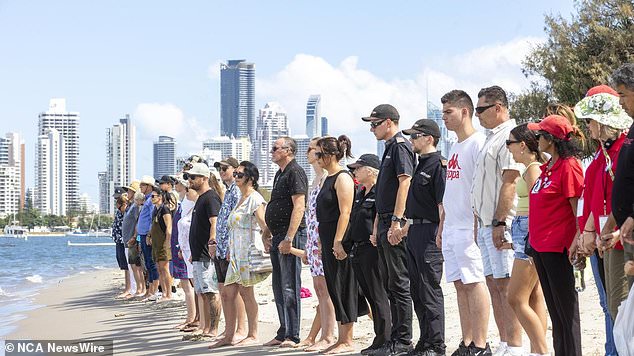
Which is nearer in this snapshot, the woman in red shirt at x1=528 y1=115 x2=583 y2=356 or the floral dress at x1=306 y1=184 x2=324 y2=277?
the woman in red shirt at x1=528 y1=115 x2=583 y2=356

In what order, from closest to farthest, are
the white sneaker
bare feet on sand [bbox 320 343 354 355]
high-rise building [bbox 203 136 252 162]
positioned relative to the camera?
the white sneaker < bare feet on sand [bbox 320 343 354 355] < high-rise building [bbox 203 136 252 162]

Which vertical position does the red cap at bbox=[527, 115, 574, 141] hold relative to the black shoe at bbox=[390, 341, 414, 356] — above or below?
above

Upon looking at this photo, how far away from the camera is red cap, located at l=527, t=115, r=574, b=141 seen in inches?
237

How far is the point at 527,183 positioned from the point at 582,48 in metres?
19.3

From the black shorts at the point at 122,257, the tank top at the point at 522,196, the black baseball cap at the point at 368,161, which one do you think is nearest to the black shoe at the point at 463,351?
the tank top at the point at 522,196

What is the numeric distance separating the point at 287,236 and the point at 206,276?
1.51m

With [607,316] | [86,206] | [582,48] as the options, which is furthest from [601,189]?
[86,206]

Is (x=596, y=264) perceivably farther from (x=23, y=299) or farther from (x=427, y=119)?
(x=23, y=299)

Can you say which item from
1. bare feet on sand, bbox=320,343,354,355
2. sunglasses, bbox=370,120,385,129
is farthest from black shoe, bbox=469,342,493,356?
sunglasses, bbox=370,120,385,129

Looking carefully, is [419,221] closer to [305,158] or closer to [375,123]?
[375,123]

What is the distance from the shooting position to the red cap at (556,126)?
6031 mm

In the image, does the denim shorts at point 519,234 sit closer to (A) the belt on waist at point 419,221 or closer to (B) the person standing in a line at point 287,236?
(A) the belt on waist at point 419,221

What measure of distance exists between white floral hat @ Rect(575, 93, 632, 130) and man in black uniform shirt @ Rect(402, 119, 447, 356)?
82.2 inches

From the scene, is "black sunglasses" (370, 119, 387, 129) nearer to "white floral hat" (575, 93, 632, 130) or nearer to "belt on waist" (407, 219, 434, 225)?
"belt on waist" (407, 219, 434, 225)
